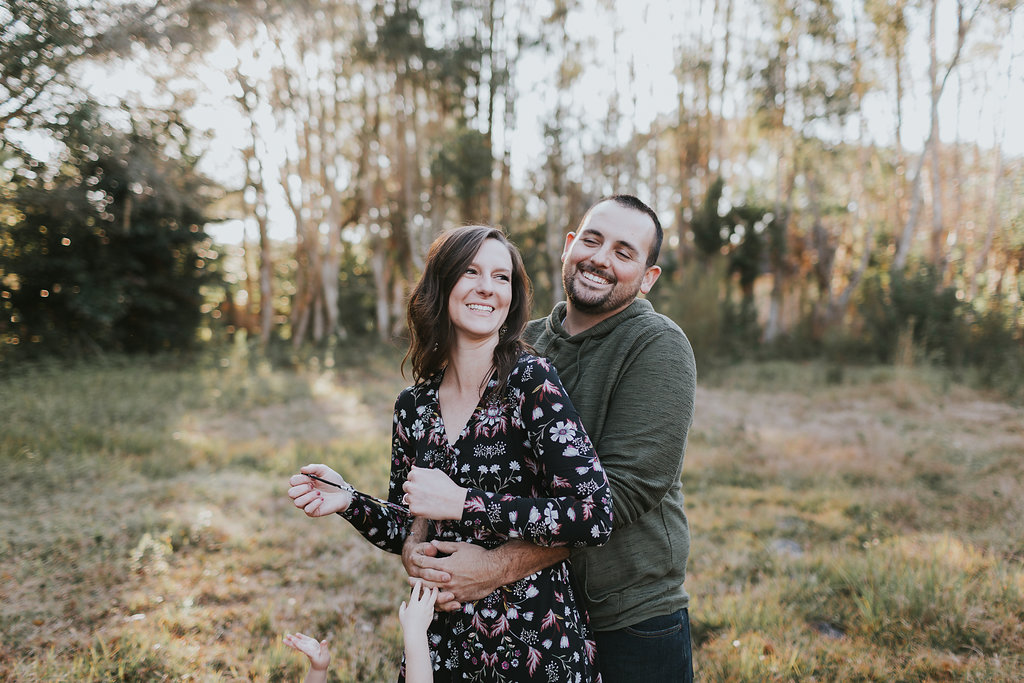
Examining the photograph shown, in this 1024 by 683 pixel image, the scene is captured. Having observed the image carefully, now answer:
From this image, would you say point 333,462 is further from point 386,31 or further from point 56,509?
point 386,31

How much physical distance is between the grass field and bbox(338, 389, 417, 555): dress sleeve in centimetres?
182

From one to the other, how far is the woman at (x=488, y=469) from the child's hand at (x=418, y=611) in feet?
0.38

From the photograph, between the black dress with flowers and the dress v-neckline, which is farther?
the dress v-neckline

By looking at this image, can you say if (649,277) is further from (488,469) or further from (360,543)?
(360,543)

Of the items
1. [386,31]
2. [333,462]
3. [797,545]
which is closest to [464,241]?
[797,545]

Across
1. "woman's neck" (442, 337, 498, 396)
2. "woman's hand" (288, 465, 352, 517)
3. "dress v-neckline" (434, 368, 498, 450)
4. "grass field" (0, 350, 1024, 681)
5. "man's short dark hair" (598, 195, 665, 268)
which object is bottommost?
"grass field" (0, 350, 1024, 681)

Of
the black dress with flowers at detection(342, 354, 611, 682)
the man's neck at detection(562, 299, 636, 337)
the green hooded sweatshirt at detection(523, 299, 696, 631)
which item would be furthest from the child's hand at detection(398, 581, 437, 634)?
the man's neck at detection(562, 299, 636, 337)

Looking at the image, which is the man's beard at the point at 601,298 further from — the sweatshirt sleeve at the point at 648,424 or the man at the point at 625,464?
the sweatshirt sleeve at the point at 648,424

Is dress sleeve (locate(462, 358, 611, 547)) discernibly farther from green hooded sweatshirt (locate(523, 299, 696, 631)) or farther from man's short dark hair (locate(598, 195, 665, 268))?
man's short dark hair (locate(598, 195, 665, 268))

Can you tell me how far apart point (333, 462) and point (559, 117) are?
16.7 meters

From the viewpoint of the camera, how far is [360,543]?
548 centimetres

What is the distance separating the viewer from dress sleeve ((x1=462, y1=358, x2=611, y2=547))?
1.58 m

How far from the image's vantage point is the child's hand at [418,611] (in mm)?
1628

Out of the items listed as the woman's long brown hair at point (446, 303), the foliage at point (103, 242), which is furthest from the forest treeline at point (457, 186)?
the woman's long brown hair at point (446, 303)
